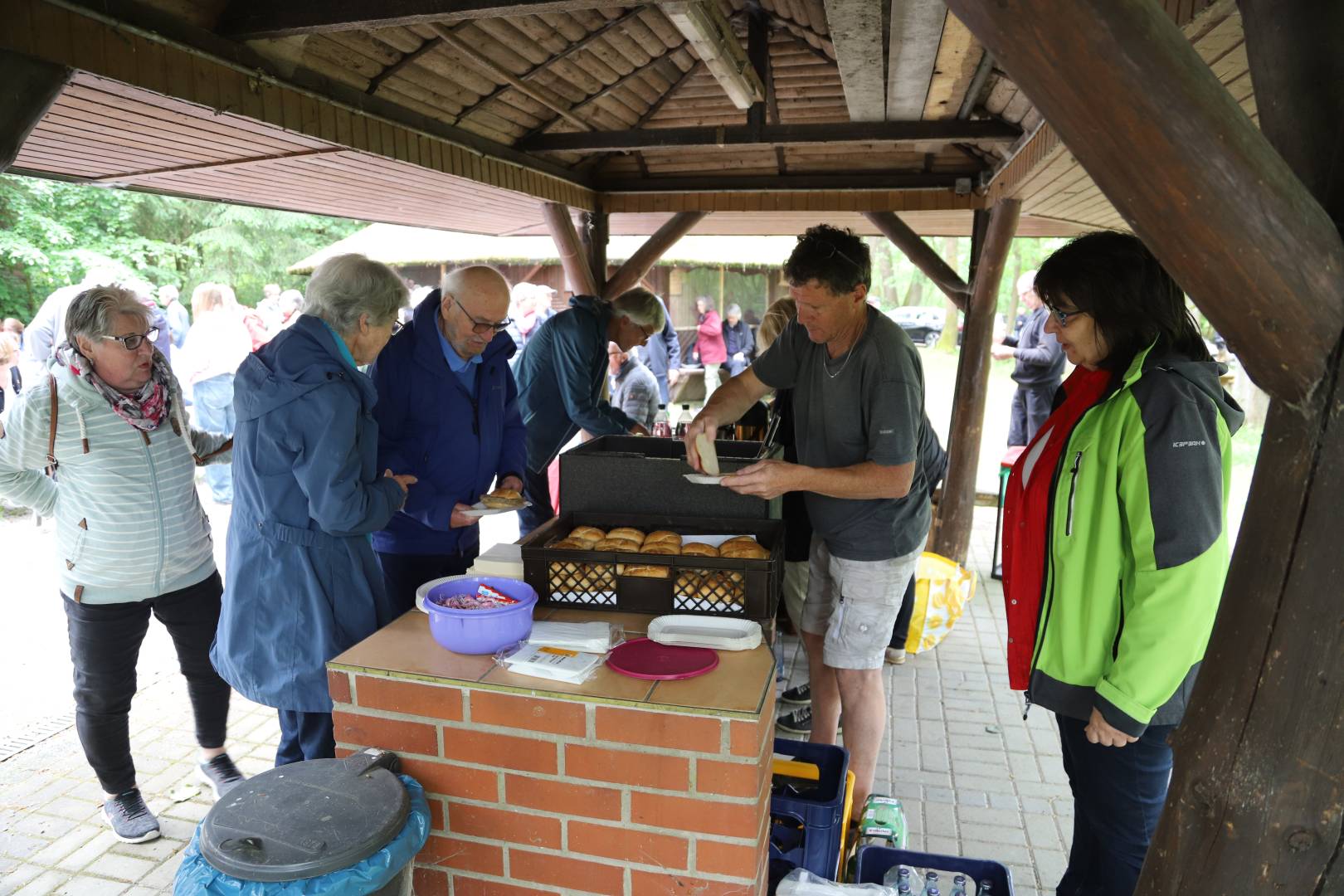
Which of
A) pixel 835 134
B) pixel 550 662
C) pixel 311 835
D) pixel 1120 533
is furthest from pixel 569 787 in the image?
pixel 835 134

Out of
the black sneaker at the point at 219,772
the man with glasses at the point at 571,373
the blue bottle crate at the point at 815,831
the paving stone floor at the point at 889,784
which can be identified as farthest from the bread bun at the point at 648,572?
the man with glasses at the point at 571,373

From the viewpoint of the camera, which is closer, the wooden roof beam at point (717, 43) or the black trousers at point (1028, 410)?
the wooden roof beam at point (717, 43)

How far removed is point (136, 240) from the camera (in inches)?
838

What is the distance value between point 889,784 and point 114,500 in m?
3.01

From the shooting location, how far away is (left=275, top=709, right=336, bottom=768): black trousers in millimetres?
2424

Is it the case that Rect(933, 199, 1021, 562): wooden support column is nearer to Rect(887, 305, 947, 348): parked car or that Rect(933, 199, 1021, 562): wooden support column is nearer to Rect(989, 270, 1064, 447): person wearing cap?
Rect(989, 270, 1064, 447): person wearing cap

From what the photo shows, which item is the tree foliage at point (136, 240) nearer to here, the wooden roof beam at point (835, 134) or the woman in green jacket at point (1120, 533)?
the wooden roof beam at point (835, 134)

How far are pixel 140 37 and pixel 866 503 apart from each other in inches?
99.8

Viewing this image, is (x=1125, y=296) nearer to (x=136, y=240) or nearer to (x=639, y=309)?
(x=639, y=309)

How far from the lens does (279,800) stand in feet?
5.18

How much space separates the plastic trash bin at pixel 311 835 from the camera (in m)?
1.42

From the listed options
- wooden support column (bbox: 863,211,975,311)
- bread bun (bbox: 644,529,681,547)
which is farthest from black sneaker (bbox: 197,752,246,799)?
wooden support column (bbox: 863,211,975,311)

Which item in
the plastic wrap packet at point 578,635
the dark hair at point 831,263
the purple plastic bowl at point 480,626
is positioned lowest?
the plastic wrap packet at point 578,635

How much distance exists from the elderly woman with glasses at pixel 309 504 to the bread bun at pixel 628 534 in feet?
2.12
